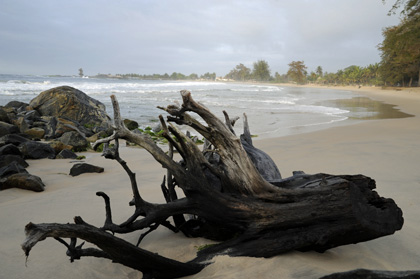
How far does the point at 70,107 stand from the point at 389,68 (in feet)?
206

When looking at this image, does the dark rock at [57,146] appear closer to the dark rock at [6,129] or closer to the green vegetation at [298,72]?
the dark rock at [6,129]

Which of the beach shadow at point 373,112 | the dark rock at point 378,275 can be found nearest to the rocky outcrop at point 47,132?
the dark rock at point 378,275

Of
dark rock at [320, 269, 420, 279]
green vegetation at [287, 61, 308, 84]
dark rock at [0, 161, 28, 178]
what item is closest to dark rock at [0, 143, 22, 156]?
dark rock at [0, 161, 28, 178]

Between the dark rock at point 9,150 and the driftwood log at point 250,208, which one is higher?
the driftwood log at point 250,208

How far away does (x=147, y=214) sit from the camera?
2.54 m

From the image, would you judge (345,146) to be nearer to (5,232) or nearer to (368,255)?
(368,255)

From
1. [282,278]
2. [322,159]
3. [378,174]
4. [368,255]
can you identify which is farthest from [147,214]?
[322,159]

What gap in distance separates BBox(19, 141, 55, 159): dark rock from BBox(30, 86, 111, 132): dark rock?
596cm

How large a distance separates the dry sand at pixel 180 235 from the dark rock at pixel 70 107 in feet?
20.9

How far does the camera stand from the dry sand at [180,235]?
236 cm

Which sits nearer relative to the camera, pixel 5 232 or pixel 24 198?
pixel 5 232

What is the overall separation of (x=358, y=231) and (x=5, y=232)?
132 inches

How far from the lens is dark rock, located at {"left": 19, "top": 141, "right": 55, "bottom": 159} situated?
7.41m

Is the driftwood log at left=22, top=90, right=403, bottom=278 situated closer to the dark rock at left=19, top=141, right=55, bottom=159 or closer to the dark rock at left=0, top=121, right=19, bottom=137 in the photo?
the dark rock at left=19, top=141, right=55, bottom=159
